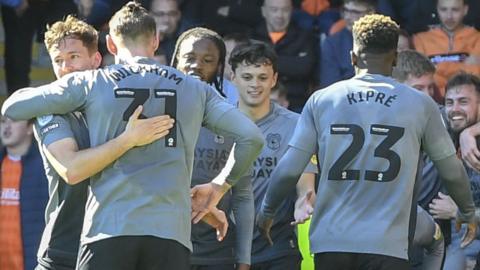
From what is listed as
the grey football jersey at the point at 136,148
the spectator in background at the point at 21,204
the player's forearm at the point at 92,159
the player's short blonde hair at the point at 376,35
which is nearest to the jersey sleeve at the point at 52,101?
the grey football jersey at the point at 136,148

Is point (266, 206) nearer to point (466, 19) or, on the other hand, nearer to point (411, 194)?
point (411, 194)

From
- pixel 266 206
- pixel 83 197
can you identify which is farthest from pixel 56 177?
pixel 266 206

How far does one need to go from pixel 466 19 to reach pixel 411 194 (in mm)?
5829

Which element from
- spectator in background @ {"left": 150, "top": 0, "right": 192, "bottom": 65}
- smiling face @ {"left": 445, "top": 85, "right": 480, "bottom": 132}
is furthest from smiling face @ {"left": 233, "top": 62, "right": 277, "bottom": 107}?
spectator in background @ {"left": 150, "top": 0, "right": 192, "bottom": 65}

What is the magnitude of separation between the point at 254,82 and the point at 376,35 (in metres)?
1.83

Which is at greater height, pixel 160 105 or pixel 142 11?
pixel 142 11

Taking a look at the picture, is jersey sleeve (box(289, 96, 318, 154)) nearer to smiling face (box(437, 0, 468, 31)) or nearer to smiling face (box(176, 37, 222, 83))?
smiling face (box(176, 37, 222, 83))

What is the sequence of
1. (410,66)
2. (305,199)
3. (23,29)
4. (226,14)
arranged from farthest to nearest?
(226,14)
(23,29)
(410,66)
(305,199)

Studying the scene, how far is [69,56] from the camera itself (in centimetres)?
676

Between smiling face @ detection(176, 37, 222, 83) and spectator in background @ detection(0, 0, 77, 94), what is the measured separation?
484 centimetres

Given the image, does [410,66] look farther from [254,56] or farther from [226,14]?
[226,14]

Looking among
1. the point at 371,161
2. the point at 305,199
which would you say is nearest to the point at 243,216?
the point at 305,199

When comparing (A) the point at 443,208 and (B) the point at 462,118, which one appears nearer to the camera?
(A) the point at 443,208

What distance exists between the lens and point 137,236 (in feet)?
19.3
